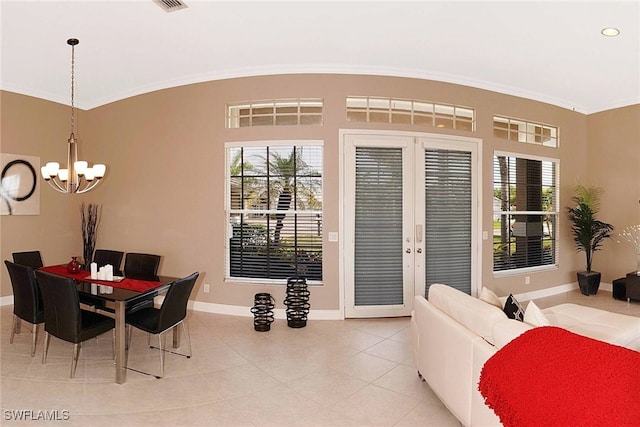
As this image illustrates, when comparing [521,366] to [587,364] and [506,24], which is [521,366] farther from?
[506,24]

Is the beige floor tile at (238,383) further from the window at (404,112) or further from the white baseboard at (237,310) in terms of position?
the window at (404,112)

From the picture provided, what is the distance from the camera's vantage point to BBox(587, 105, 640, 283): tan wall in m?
5.64

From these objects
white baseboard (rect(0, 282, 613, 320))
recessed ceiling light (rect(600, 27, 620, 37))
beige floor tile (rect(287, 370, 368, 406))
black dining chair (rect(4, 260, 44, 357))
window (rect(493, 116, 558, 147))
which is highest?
recessed ceiling light (rect(600, 27, 620, 37))

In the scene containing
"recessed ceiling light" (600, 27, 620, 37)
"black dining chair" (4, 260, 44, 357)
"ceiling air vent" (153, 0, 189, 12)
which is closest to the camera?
"ceiling air vent" (153, 0, 189, 12)

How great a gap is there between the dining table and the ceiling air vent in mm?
2427

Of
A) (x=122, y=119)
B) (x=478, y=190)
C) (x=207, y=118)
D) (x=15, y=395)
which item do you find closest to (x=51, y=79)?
(x=122, y=119)

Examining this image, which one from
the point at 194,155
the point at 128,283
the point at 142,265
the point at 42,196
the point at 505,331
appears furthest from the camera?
the point at 42,196

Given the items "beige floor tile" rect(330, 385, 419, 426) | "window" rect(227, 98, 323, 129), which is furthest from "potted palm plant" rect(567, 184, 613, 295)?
"beige floor tile" rect(330, 385, 419, 426)

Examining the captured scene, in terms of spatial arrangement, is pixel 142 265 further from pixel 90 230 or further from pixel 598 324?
pixel 598 324

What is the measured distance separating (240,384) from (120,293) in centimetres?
125

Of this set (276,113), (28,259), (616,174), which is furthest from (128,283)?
(616,174)

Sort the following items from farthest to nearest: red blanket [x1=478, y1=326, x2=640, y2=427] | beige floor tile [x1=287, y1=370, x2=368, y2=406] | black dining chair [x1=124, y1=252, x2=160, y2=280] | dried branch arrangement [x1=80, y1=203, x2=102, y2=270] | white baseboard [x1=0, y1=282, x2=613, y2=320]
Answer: dried branch arrangement [x1=80, y1=203, x2=102, y2=270], white baseboard [x1=0, y1=282, x2=613, y2=320], black dining chair [x1=124, y1=252, x2=160, y2=280], beige floor tile [x1=287, y1=370, x2=368, y2=406], red blanket [x1=478, y1=326, x2=640, y2=427]

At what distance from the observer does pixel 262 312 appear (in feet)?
13.4

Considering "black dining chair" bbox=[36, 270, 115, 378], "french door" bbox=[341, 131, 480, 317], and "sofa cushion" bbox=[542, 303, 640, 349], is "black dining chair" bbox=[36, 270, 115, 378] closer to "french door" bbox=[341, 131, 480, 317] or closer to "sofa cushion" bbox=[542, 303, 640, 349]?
"french door" bbox=[341, 131, 480, 317]
